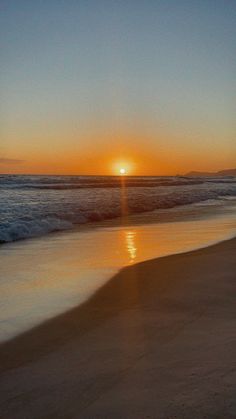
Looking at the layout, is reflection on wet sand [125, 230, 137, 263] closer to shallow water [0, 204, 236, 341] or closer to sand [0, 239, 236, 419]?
shallow water [0, 204, 236, 341]

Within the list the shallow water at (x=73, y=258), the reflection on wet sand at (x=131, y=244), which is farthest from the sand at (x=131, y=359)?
the reflection on wet sand at (x=131, y=244)

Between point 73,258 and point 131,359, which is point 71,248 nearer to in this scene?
point 73,258

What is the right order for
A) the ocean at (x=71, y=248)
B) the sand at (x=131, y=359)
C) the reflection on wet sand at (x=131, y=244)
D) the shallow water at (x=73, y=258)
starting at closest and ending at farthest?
the sand at (x=131, y=359), the shallow water at (x=73, y=258), the ocean at (x=71, y=248), the reflection on wet sand at (x=131, y=244)

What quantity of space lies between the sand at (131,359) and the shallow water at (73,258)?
45 centimetres

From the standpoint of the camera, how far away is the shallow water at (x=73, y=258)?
6074mm

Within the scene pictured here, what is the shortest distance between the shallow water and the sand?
1.47ft

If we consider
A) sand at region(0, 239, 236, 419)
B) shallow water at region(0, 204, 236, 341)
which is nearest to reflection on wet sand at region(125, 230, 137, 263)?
shallow water at region(0, 204, 236, 341)

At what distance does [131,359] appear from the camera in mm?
4059

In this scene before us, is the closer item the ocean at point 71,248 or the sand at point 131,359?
the sand at point 131,359

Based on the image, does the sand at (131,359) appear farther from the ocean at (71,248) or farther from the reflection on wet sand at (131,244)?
the reflection on wet sand at (131,244)

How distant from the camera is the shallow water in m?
6.07

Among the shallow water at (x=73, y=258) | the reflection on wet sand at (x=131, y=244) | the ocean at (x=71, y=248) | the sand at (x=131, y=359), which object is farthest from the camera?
the reflection on wet sand at (x=131, y=244)

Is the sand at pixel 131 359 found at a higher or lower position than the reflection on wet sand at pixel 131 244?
higher

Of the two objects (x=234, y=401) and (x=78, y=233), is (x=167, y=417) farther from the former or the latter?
(x=78, y=233)
